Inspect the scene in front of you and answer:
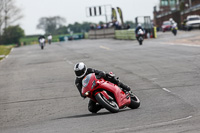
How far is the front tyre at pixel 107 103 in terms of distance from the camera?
9.43m

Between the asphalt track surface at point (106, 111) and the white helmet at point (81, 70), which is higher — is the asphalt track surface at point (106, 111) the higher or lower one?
the lower one

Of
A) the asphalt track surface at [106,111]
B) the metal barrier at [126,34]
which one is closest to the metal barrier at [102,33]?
the metal barrier at [126,34]

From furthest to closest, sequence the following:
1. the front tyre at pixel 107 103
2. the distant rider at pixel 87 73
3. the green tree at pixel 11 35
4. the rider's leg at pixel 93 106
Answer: the green tree at pixel 11 35
the rider's leg at pixel 93 106
the distant rider at pixel 87 73
the front tyre at pixel 107 103

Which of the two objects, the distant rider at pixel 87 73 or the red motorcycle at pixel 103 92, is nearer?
the red motorcycle at pixel 103 92

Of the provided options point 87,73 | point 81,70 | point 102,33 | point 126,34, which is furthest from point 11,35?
point 81,70

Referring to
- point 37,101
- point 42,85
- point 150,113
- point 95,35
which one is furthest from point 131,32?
point 150,113

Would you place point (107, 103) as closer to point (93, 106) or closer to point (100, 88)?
point (100, 88)

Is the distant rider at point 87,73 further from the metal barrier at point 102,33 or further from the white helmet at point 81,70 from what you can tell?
the metal barrier at point 102,33

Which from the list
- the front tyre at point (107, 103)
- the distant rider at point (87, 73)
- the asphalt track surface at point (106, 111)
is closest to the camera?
the asphalt track surface at point (106, 111)

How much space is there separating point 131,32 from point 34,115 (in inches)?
1723

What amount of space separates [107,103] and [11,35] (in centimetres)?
11002

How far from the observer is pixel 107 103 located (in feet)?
31.2

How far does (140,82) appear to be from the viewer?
15.8m

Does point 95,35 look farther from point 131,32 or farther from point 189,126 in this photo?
point 189,126
